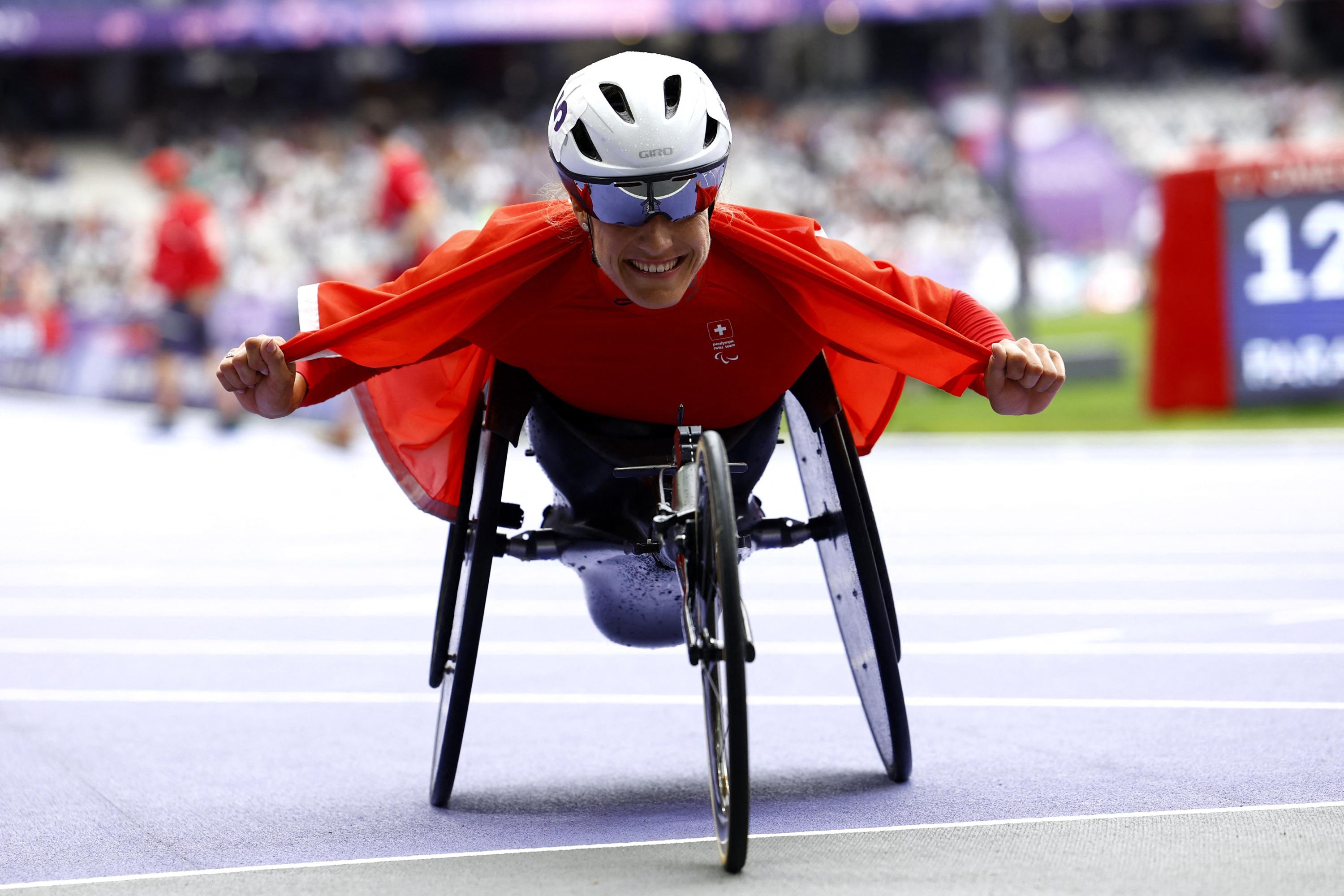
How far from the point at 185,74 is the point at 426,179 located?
35.2 metres

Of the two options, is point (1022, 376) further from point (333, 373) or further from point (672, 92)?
point (333, 373)

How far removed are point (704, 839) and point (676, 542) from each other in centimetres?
71

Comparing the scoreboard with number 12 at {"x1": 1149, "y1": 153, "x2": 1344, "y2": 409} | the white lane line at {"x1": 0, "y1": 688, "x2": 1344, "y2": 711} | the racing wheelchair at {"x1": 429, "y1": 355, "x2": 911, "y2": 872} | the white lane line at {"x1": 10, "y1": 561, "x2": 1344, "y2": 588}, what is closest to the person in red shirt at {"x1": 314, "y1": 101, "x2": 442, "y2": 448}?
the white lane line at {"x1": 10, "y1": 561, "x2": 1344, "y2": 588}

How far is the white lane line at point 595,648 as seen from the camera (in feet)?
21.7

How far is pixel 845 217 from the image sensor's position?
125 feet

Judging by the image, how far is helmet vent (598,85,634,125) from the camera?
3.98 meters

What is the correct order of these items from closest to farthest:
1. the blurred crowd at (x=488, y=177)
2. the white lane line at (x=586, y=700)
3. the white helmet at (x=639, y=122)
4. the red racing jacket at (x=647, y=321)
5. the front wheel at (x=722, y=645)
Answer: the front wheel at (x=722, y=645), the white helmet at (x=639, y=122), the red racing jacket at (x=647, y=321), the white lane line at (x=586, y=700), the blurred crowd at (x=488, y=177)

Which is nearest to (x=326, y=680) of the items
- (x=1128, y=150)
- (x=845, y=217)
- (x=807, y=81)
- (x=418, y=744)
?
(x=418, y=744)

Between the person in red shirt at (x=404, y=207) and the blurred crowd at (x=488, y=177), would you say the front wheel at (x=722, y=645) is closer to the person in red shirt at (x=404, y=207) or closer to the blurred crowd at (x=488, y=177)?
the person in red shirt at (x=404, y=207)

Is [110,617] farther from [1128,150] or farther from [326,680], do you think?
[1128,150]

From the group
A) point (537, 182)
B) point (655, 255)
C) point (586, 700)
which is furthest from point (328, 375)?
point (537, 182)

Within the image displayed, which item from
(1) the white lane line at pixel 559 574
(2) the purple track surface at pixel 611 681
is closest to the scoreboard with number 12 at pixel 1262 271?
(2) the purple track surface at pixel 611 681

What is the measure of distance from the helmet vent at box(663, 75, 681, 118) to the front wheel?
738 millimetres

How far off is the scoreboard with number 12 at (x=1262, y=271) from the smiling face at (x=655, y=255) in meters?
11.5
